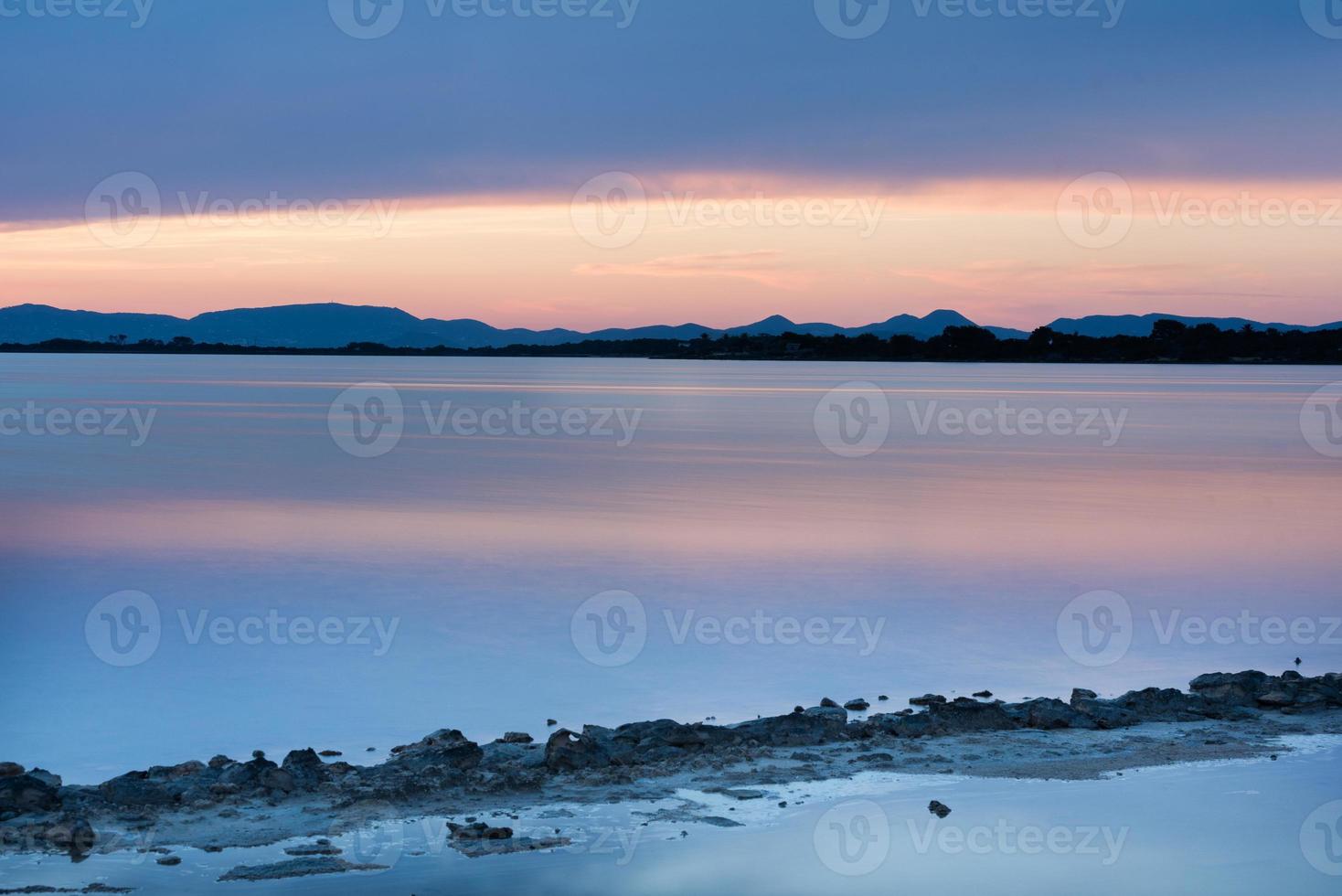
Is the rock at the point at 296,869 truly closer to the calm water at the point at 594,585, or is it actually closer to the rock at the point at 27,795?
the rock at the point at 27,795

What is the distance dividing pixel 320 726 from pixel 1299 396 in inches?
3195

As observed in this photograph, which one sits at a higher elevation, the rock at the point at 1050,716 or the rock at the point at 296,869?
the rock at the point at 1050,716

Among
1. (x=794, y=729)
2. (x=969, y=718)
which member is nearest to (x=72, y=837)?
(x=794, y=729)

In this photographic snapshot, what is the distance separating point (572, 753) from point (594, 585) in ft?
24.6

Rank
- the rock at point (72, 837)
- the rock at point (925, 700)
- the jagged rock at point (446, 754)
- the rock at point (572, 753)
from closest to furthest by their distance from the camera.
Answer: the rock at point (72, 837) < the jagged rock at point (446, 754) < the rock at point (572, 753) < the rock at point (925, 700)

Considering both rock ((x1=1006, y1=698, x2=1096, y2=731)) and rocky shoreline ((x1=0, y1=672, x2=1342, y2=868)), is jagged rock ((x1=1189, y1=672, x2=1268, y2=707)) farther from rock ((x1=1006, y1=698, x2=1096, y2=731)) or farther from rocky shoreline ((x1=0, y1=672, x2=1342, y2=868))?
rock ((x1=1006, y1=698, x2=1096, y2=731))

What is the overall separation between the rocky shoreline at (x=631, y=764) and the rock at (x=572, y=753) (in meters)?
0.01

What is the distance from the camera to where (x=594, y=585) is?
15.4 m

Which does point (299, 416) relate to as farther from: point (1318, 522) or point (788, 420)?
point (1318, 522)

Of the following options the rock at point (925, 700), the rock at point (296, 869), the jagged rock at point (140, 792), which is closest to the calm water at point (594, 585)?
the rock at point (925, 700)

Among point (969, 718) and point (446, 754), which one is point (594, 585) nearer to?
point (969, 718)

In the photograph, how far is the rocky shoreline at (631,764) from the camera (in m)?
6.81

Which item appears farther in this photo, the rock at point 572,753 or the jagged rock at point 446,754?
the rock at point 572,753

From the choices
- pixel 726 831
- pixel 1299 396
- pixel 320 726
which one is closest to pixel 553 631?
pixel 320 726
